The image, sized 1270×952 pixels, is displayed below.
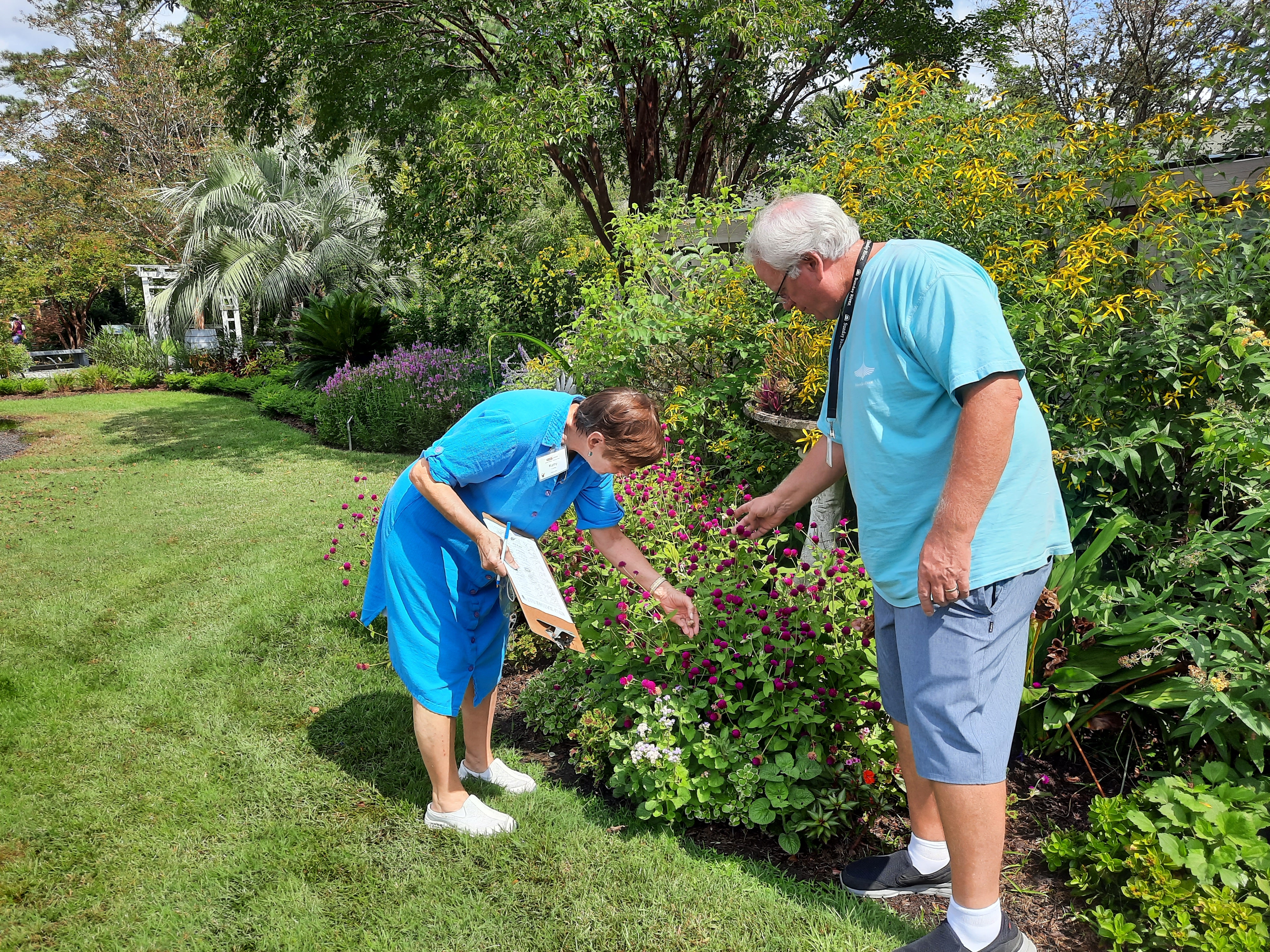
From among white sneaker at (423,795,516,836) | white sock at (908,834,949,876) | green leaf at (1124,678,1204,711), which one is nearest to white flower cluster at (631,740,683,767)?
white sneaker at (423,795,516,836)

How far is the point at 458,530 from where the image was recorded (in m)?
2.41

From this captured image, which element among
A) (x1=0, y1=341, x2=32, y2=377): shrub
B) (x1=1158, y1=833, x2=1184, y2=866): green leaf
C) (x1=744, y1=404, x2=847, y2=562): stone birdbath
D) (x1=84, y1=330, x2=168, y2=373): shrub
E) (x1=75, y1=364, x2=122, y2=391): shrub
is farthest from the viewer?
(x1=84, y1=330, x2=168, y2=373): shrub

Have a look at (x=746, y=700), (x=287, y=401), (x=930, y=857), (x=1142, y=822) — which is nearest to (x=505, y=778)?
(x=746, y=700)

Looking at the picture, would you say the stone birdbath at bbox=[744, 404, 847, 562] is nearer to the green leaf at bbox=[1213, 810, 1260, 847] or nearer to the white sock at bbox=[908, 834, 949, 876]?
the white sock at bbox=[908, 834, 949, 876]

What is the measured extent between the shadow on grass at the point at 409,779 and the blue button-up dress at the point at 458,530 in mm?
598

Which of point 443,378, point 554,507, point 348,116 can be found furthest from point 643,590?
point 348,116

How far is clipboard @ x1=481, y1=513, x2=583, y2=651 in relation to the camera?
6.89 ft

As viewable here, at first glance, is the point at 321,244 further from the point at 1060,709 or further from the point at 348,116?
the point at 1060,709

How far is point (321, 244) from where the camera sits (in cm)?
1805

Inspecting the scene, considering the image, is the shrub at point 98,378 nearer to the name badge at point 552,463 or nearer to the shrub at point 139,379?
the shrub at point 139,379

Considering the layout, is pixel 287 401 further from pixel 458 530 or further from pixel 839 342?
pixel 839 342

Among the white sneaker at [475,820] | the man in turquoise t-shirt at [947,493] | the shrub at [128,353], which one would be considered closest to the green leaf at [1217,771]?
the man in turquoise t-shirt at [947,493]

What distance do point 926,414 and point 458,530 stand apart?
1.37m

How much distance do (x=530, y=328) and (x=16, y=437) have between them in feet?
23.8
